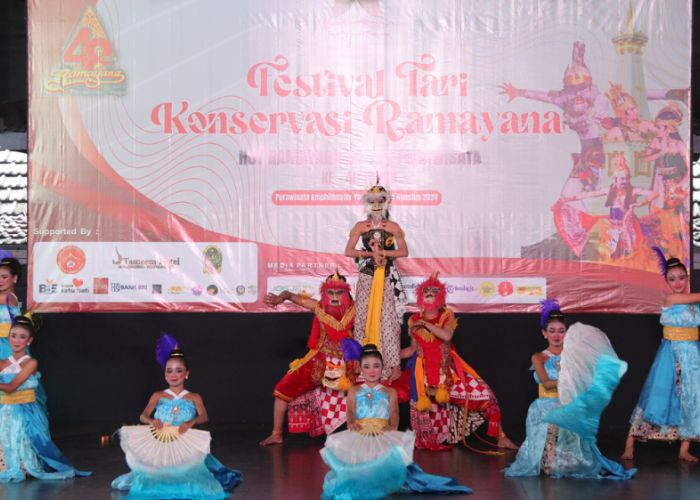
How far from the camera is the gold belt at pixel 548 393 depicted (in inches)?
175

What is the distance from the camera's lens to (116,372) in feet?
19.8

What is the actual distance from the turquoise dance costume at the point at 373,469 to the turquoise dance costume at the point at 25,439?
1667mm

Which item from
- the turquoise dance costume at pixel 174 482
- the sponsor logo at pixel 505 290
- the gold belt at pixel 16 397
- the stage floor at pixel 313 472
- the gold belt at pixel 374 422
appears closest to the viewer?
the turquoise dance costume at pixel 174 482

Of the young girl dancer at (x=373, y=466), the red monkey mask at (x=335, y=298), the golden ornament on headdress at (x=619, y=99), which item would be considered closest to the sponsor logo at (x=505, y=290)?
the red monkey mask at (x=335, y=298)

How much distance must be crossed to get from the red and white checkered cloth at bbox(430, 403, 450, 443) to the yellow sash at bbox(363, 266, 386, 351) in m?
0.60

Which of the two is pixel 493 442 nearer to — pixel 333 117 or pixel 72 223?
pixel 333 117

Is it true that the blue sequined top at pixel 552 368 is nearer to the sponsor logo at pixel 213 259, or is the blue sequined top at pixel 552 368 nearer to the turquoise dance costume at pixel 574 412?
the turquoise dance costume at pixel 574 412

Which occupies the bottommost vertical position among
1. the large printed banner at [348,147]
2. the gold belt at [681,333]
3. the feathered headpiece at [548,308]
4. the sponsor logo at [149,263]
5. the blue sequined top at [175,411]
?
the blue sequined top at [175,411]

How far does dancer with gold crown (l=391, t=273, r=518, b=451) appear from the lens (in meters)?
5.18

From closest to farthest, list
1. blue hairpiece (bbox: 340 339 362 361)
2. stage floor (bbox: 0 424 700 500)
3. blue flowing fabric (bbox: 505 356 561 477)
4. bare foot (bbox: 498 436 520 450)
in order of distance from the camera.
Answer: stage floor (bbox: 0 424 700 500)
blue flowing fabric (bbox: 505 356 561 477)
blue hairpiece (bbox: 340 339 362 361)
bare foot (bbox: 498 436 520 450)

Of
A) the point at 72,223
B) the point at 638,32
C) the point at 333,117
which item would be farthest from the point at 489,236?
the point at 72,223

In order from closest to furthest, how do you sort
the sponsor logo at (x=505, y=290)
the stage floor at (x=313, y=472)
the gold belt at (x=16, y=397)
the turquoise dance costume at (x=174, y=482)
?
1. the turquoise dance costume at (x=174, y=482)
2. the stage floor at (x=313, y=472)
3. the gold belt at (x=16, y=397)
4. the sponsor logo at (x=505, y=290)

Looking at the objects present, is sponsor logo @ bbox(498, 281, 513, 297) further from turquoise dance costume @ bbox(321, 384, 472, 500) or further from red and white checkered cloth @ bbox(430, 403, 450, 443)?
turquoise dance costume @ bbox(321, 384, 472, 500)

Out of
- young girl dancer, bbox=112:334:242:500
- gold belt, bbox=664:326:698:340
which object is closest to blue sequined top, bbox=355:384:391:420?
young girl dancer, bbox=112:334:242:500
